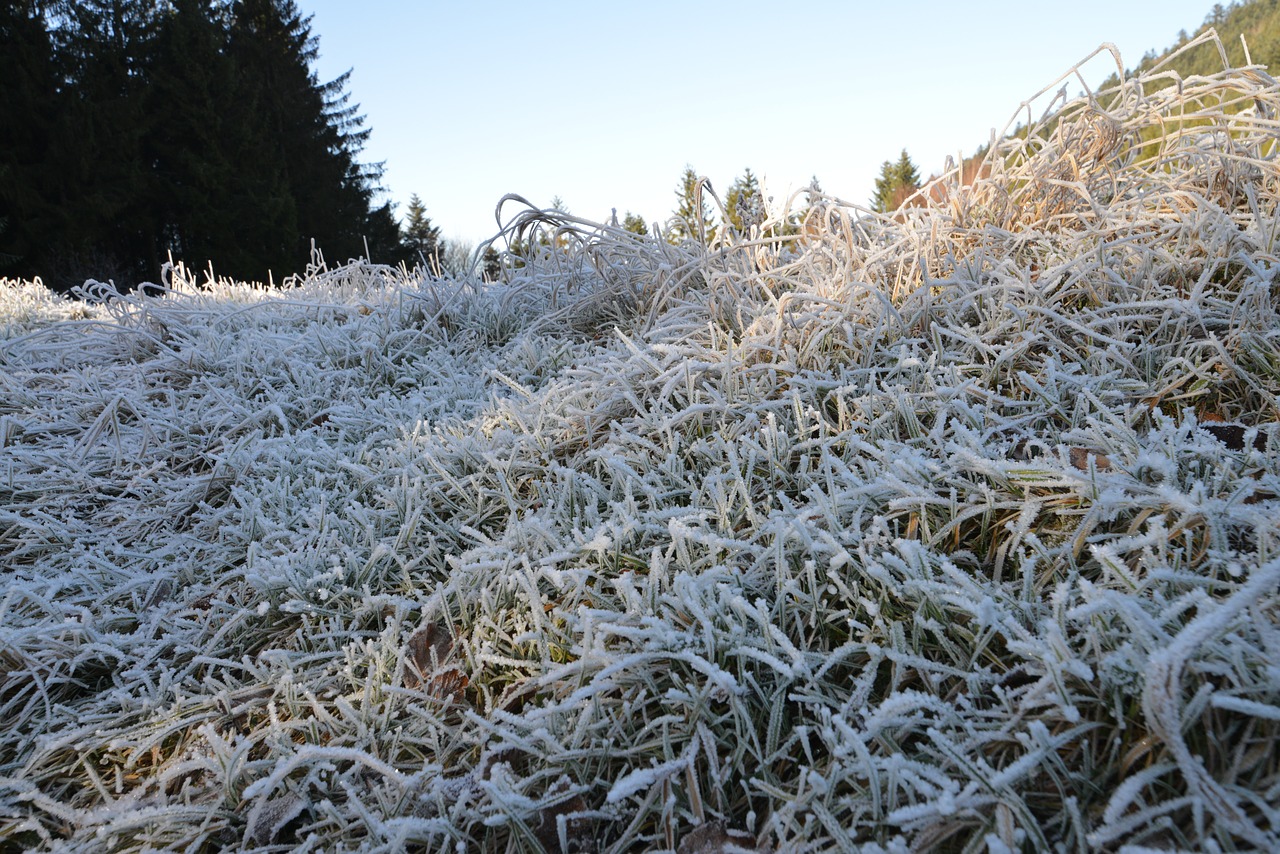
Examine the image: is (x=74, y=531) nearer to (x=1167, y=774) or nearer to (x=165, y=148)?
(x=1167, y=774)

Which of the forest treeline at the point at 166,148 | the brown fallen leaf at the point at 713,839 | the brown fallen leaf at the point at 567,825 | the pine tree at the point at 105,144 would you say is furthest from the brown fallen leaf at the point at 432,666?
the pine tree at the point at 105,144

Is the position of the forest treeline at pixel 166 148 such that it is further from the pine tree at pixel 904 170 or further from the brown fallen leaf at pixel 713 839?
the pine tree at pixel 904 170

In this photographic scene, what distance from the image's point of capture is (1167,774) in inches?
32.3

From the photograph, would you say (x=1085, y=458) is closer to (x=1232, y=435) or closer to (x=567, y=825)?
(x=1232, y=435)

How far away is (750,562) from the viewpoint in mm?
→ 1367

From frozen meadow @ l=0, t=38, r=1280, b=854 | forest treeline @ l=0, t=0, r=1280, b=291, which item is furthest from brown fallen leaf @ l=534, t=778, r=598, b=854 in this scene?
forest treeline @ l=0, t=0, r=1280, b=291

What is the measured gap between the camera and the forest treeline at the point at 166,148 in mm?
18000

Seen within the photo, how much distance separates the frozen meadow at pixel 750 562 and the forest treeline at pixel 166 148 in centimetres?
1586

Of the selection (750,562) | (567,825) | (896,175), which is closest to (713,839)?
(567,825)

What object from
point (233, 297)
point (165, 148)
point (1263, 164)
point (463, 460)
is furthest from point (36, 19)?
point (1263, 164)

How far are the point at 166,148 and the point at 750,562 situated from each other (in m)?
26.8

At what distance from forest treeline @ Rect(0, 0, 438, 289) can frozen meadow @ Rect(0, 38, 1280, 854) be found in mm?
15860

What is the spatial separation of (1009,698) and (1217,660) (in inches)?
9.9

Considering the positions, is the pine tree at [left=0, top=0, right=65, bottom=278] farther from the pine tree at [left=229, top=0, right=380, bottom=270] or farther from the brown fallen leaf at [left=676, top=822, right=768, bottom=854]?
the brown fallen leaf at [left=676, top=822, right=768, bottom=854]
